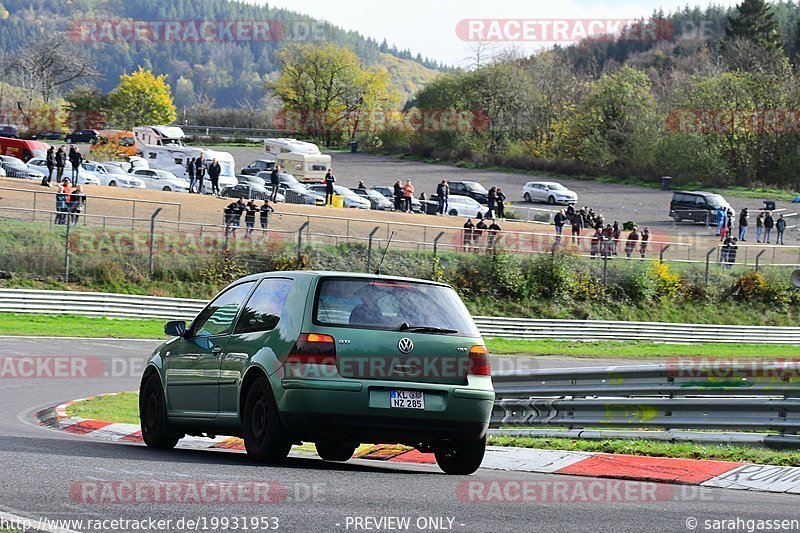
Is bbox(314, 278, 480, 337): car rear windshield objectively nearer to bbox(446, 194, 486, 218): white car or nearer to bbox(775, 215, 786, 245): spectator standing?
bbox(775, 215, 786, 245): spectator standing

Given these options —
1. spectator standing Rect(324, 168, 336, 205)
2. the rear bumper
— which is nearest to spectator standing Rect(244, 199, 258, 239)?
spectator standing Rect(324, 168, 336, 205)

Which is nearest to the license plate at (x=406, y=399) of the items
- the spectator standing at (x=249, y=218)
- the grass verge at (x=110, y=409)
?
the grass verge at (x=110, y=409)

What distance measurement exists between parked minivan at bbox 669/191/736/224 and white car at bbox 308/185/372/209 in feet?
53.0

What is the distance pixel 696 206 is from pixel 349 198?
18.1 metres

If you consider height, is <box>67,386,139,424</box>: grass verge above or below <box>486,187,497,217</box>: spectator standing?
below

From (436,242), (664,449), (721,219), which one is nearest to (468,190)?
(721,219)

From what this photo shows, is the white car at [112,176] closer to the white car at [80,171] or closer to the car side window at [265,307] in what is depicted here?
the white car at [80,171]

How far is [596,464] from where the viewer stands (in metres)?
10.2

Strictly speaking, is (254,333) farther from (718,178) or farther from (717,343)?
(718,178)

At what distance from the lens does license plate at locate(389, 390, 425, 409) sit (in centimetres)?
902

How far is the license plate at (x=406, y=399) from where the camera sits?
29.6 ft

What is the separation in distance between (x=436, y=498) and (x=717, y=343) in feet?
111

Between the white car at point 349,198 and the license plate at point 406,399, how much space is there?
49.3 m

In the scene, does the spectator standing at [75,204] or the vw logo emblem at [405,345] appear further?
the spectator standing at [75,204]
